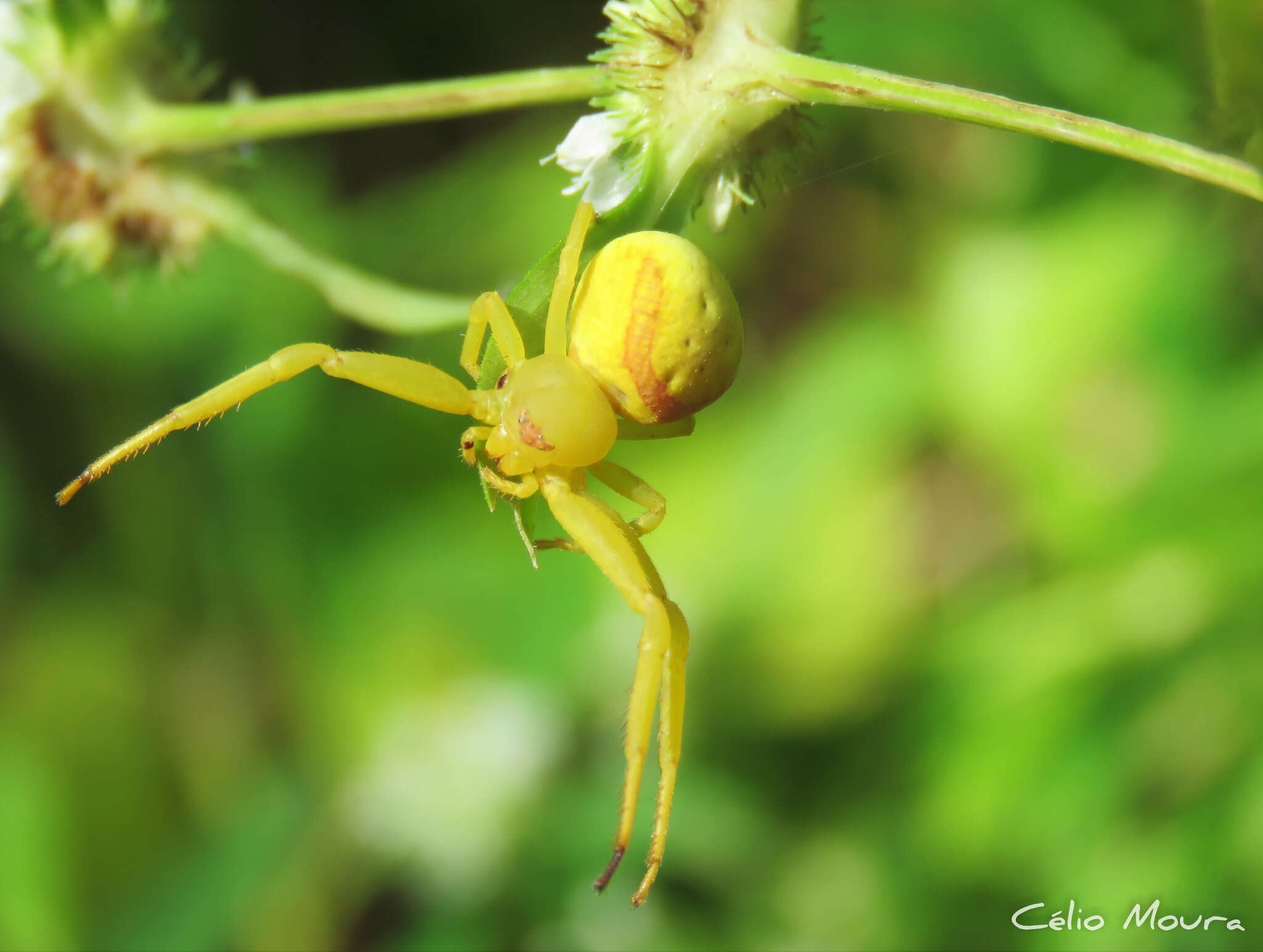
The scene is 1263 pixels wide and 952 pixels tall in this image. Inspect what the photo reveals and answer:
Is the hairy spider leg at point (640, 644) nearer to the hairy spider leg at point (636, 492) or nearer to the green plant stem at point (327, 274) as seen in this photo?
the hairy spider leg at point (636, 492)

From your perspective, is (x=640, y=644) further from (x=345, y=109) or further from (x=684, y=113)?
(x=345, y=109)

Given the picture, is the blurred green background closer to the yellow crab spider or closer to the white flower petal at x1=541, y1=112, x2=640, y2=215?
the yellow crab spider

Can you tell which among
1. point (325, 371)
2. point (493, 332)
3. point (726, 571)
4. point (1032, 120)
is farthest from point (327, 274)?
point (726, 571)

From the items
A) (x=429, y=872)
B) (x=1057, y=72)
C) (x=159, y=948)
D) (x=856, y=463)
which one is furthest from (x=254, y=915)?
(x=1057, y=72)

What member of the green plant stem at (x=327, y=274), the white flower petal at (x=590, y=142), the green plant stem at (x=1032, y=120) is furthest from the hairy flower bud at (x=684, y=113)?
the green plant stem at (x=327, y=274)

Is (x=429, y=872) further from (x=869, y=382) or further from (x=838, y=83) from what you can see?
(x=838, y=83)

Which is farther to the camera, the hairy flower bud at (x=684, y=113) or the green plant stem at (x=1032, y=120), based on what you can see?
the hairy flower bud at (x=684, y=113)
